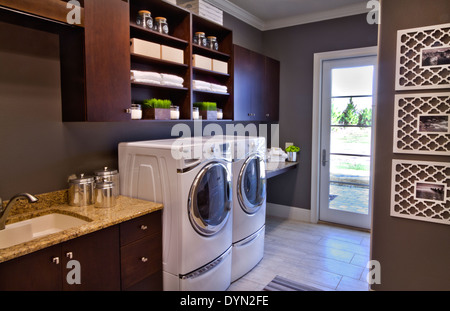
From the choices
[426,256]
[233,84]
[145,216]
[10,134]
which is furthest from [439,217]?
[10,134]

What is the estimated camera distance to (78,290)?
165 centimetres

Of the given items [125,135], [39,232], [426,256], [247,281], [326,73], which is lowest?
[247,281]

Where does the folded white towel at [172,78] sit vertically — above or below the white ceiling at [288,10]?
below

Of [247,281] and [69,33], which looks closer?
[69,33]

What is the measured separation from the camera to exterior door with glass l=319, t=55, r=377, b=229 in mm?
3889

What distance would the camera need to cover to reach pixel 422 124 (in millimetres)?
1962

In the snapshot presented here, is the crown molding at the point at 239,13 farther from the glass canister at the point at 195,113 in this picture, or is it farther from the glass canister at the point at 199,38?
the glass canister at the point at 195,113

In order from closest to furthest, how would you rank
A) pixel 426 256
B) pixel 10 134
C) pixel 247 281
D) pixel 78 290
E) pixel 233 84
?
pixel 78 290, pixel 10 134, pixel 426 256, pixel 247 281, pixel 233 84

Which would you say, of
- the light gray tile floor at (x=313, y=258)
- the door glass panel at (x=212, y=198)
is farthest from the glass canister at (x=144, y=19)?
the light gray tile floor at (x=313, y=258)

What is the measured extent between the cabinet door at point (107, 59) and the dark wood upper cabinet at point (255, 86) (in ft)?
4.85

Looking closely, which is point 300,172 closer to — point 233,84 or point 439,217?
point 233,84

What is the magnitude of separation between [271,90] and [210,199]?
232 centimetres

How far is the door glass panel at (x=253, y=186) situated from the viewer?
283 cm

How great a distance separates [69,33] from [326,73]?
3.19 m
